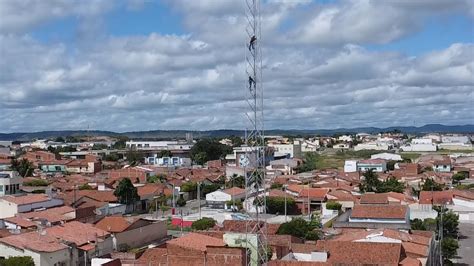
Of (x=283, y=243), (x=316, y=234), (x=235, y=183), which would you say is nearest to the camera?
(x=283, y=243)

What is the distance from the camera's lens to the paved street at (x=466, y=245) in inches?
1121

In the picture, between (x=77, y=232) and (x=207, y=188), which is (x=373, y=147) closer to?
(x=207, y=188)

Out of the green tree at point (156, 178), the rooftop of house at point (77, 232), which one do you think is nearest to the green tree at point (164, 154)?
the green tree at point (156, 178)

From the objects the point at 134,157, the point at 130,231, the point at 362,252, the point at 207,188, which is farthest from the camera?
the point at 134,157

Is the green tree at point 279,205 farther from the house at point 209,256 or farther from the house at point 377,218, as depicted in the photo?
the house at point 209,256

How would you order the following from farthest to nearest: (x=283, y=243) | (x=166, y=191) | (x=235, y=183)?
(x=235, y=183), (x=166, y=191), (x=283, y=243)

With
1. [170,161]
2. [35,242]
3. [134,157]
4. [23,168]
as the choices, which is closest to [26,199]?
[35,242]

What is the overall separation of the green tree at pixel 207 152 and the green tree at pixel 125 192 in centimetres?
4153

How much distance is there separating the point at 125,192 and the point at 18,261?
21132 millimetres

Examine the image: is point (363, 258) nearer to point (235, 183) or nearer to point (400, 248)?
point (400, 248)

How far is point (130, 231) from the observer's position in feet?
99.4

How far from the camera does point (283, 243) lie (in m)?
24.4

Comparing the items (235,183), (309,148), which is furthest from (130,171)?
(309,148)

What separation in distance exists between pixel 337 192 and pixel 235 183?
43.8ft
